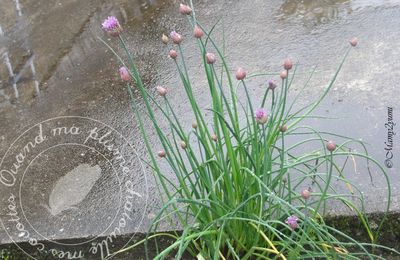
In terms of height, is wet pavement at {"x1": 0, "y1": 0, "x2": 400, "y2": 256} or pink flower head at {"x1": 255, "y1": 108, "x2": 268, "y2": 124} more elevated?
pink flower head at {"x1": 255, "y1": 108, "x2": 268, "y2": 124}

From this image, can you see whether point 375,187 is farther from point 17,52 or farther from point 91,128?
point 17,52

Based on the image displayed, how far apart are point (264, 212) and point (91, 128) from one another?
1.23m

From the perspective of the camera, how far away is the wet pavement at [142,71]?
7.32 feet

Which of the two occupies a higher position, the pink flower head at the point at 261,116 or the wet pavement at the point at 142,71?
the pink flower head at the point at 261,116

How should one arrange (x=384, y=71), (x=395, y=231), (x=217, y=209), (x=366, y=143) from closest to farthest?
(x=217, y=209), (x=395, y=231), (x=366, y=143), (x=384, y=71)

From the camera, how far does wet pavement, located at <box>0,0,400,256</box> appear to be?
87.9 inches

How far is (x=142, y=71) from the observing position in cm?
306

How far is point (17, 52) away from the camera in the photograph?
3.55 metres

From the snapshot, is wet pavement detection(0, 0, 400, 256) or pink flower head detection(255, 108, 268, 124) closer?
pink flower head detection(255, 108, 268, 124)

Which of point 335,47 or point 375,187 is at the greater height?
point 335,47

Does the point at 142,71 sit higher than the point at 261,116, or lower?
lower

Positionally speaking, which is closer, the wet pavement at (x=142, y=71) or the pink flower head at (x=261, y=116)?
the pink flower head at (x=261, y=116)

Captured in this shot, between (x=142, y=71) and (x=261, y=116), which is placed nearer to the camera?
(x=261, y=116)

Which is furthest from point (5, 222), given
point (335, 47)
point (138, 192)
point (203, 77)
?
point (335, 47)
